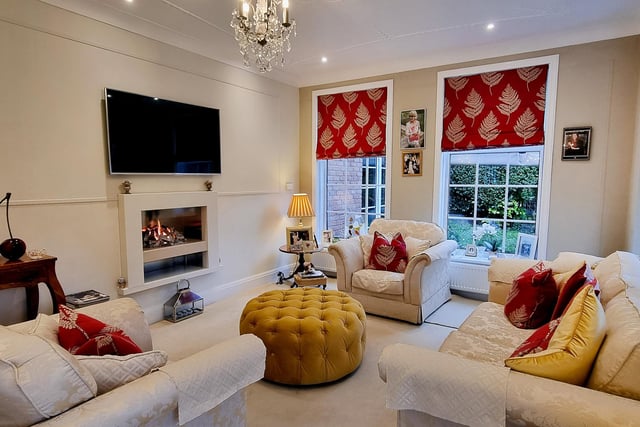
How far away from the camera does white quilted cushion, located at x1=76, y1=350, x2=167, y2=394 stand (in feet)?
4.13

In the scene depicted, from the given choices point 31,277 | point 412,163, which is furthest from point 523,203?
point 31,277

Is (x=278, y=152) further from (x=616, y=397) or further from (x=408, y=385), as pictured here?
→ (x=616, y=397)

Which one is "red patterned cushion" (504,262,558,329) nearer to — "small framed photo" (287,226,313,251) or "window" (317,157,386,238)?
"window" (317,157,386,238)

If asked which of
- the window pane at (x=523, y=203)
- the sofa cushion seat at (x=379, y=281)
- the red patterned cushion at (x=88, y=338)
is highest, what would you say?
the window pane at (x=523, y=203)

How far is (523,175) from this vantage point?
4.05 metres

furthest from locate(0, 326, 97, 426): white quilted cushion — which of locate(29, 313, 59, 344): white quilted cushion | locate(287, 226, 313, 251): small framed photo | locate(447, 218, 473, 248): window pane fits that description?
locate(447, 218, 473, 248): window pane

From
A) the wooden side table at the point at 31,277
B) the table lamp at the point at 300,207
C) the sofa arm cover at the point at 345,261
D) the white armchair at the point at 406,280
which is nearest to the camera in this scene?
the wooden side table at the point at 31,277

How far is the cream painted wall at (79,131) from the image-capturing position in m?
2.68

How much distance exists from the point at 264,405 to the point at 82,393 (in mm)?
1345

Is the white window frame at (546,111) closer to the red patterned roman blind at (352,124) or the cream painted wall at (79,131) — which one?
the red patterned roman blind at (352,124)

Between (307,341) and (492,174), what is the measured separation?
305cm

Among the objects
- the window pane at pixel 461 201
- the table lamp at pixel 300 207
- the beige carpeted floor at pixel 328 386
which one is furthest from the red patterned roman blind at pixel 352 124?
the beige carpeted floor at pixel 328 386

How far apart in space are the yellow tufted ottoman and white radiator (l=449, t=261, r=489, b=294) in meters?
2.07

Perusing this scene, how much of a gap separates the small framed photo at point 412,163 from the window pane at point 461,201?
469 millimetres
